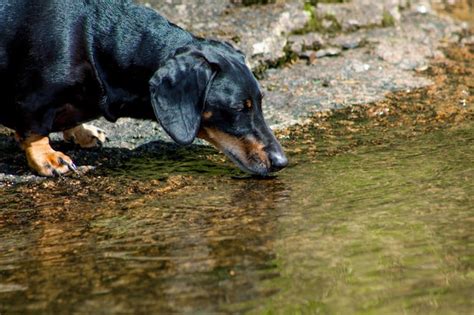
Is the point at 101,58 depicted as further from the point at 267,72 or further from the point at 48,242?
the point at 267,72

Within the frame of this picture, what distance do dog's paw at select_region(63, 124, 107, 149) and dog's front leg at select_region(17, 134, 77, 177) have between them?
0.37 m

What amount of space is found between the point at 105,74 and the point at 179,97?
563 mm

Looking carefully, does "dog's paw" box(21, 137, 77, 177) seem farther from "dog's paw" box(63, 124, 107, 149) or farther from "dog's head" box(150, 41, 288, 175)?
"dog's head" box(150, 41, 288, 175)

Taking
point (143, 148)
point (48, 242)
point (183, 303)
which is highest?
point (183, 303)

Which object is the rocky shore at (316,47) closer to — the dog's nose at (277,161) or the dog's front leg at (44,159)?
the dog's front leg at (44,159)

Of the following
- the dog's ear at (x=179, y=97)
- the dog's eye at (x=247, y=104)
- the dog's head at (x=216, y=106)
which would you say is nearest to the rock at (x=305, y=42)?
the dog's head at (x=216, y=106)

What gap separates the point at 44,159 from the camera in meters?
5.11

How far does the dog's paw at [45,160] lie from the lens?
5.09m

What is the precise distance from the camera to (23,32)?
510cm

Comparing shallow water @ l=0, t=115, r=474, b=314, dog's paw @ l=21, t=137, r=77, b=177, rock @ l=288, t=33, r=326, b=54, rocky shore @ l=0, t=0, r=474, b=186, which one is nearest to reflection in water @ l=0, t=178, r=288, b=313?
shallow water @ l=0, t=115, r=474, b=314

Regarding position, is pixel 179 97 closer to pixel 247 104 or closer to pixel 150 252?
pixel 247 104

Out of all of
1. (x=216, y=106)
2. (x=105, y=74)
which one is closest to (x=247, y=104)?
(x=216, y=106)

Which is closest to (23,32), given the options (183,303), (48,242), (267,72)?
(48,242)

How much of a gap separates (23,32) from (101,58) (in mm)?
435
